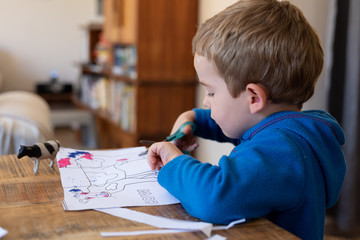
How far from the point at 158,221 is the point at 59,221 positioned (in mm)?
132

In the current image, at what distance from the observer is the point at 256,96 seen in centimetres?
71

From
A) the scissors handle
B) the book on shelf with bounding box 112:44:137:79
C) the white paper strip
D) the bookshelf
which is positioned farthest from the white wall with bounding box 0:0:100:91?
the white paper strip

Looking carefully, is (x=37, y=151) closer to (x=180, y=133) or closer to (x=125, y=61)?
(x=180, y=133)

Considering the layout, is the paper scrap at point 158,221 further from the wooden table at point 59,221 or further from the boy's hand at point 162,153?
the boy's hand at point 162,153

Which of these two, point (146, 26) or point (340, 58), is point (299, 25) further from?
point (146, 26)

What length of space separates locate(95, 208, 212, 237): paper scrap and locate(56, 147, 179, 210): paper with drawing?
24 mm

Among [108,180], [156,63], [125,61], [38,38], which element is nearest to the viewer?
[108,180]

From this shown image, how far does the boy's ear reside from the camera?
2.29 ft

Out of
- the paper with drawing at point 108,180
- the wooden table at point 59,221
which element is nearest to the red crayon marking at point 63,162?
the paper with drawing at point 108,180

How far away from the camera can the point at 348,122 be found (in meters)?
1.84

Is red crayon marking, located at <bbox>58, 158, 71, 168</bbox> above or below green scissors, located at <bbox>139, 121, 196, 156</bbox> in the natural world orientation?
below

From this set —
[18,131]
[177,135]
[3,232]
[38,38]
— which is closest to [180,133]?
[177,135]

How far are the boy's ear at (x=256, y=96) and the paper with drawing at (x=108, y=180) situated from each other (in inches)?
7.8

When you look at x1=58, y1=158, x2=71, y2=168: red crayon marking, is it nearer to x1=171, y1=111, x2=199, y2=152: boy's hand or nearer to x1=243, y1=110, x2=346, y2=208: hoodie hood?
x1=171, y1=111, x2=199, y2=152: boy's hand
